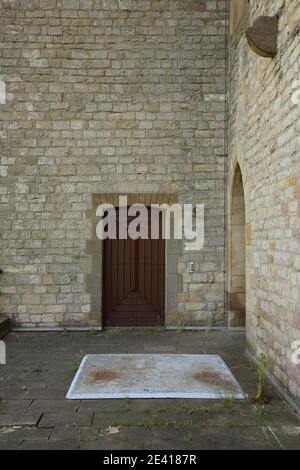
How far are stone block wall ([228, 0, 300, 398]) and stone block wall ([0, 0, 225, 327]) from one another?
43.5 inches

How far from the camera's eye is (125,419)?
3.39m

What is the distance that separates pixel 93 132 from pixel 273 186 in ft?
11.0

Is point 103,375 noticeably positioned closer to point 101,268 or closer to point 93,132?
point 101,268

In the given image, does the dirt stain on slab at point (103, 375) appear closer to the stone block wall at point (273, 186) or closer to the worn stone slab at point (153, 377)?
the worn stone slab at point (153, 377)

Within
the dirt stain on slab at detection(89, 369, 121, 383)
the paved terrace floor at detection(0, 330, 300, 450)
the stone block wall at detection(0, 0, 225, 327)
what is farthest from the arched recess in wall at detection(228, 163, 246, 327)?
the dirt stain on slab at detection(89, 369, 121, 383)

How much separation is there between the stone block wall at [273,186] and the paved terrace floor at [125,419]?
447 millimetres

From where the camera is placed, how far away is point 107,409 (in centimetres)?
360

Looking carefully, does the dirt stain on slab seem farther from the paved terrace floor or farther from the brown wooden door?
the brown wooden door

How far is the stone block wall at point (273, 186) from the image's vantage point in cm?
372

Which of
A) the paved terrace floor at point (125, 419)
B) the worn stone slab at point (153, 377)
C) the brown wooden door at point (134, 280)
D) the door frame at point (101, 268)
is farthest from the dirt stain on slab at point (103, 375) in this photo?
the brown wooden door at point (134, 280)

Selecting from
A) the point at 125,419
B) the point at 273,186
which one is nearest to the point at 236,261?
the point at 273,186

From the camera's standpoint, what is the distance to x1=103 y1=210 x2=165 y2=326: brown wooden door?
22.6 feet

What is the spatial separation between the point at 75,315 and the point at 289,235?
3.90 meters

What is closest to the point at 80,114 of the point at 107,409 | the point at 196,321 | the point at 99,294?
the point at 99,294
